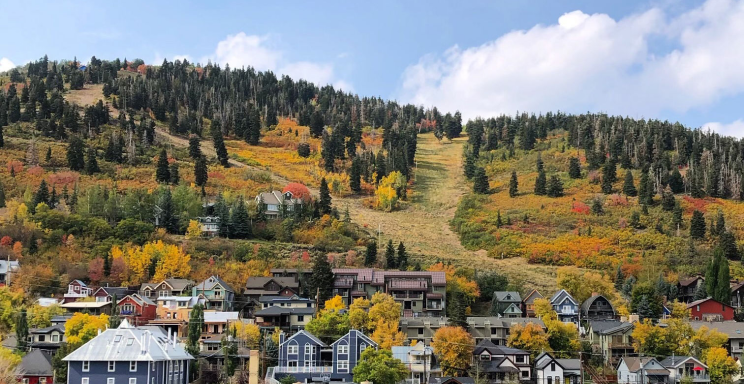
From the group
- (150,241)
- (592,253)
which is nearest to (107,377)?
(150,241)

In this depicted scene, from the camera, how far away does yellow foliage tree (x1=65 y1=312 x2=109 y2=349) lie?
191ft

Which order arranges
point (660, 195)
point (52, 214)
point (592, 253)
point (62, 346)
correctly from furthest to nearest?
point (660, 195) → point (592, 253) → point (52, 214) → point (62, 346)

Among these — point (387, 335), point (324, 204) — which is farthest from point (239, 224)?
point (387, 335)

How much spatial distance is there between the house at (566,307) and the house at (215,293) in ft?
93.2

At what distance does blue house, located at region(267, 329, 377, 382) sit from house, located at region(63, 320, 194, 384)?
921cm

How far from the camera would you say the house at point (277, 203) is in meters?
98.2

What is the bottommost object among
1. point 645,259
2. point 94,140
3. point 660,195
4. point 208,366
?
point 208,366

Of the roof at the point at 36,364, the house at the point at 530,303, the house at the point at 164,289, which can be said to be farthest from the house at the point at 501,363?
the roof at the point at 36,364

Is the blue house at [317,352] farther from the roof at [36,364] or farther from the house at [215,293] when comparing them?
the roof at [36,364]

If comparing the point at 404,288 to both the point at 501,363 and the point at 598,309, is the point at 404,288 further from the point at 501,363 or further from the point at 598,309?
the point at 598,309

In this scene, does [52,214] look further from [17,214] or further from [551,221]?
[551,221]

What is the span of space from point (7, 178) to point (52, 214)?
76.5ft

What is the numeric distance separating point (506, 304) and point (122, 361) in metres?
35.1

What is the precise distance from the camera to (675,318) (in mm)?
66312
